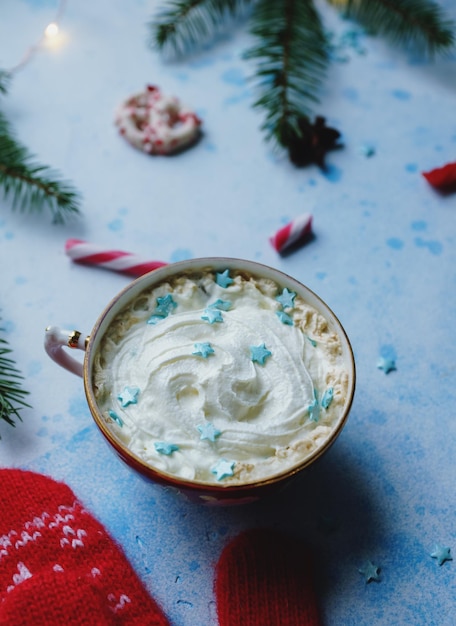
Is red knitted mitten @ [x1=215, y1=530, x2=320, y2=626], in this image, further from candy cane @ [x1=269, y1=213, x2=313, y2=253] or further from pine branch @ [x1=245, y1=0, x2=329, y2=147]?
pine branch @ [x1=245, y1=0, x2=329, y2=147]

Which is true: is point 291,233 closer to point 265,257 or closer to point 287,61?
point 265,257

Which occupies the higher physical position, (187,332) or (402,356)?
(187,332)

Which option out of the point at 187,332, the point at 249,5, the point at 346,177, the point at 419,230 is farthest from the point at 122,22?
the point at 187,332

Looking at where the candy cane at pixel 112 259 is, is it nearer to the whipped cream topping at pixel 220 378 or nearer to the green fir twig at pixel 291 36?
the whipped cream topping at pixel 220 378

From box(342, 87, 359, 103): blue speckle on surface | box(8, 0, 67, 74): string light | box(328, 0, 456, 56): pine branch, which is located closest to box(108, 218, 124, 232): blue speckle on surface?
box(8, 0, 67, 74): string light

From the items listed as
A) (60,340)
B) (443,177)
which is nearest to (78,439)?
(60,340)

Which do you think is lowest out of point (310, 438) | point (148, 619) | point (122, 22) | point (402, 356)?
point (148, 619)

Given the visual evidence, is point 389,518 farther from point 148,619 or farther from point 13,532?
point 13,532
